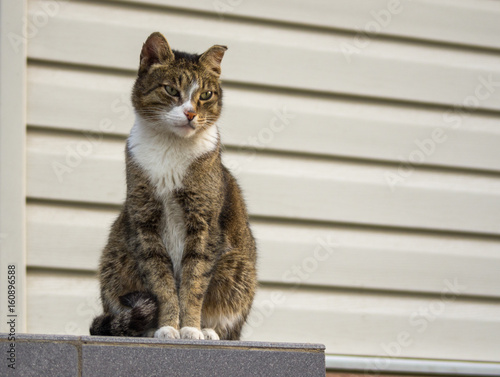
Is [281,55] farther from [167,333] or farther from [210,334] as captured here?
[167,333]

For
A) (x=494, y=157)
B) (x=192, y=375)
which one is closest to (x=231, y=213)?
(x=192, y=375)

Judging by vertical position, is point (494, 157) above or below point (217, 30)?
below

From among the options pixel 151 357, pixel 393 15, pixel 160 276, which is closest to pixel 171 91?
pixel 160 276

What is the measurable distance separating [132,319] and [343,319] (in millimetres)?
1984

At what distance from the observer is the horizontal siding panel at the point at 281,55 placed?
3.99 meters

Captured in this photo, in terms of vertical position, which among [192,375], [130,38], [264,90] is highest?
[130,38]

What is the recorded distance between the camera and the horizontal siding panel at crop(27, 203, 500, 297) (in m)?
3.83

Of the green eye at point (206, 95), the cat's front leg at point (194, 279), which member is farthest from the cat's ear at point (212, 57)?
the cat's front leg at point (194, 279)

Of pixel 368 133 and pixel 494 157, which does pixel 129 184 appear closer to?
pixel 368 133

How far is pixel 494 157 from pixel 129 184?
2841 mm

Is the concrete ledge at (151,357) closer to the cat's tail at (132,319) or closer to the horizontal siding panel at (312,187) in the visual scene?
the cat's tail at (132,319)

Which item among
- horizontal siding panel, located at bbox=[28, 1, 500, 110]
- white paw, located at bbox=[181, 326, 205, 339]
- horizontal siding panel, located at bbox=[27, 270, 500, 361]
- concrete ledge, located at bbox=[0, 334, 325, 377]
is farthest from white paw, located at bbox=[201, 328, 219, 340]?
horizontal siding panel, located at bbox=[28, 1, 500, 110]

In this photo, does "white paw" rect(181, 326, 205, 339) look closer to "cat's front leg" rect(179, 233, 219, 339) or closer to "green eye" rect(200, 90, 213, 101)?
"cat's front leg" rect(179, 233, 219, 339)

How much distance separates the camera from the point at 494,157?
4.50 meters
